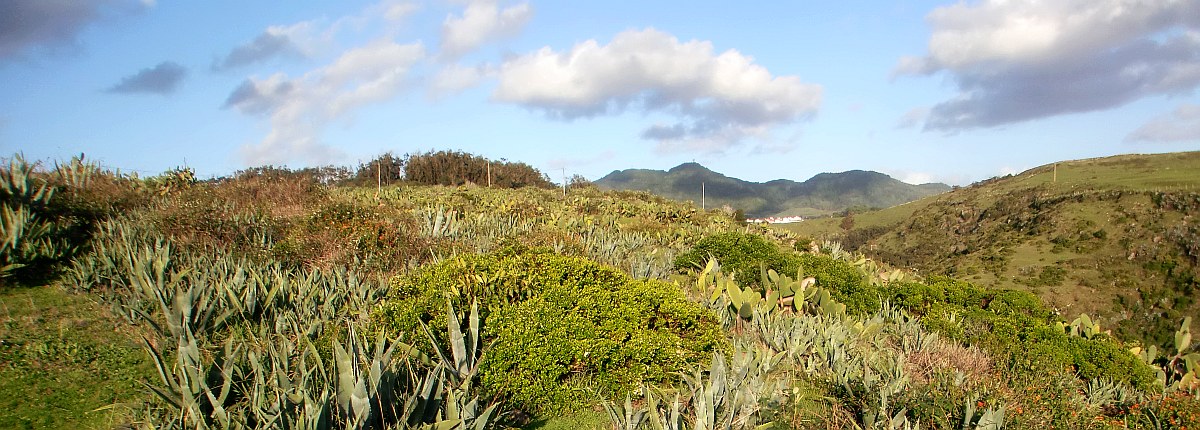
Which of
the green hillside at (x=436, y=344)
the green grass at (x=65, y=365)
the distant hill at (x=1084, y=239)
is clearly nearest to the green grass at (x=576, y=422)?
the green hillside at (x=436, y=344)

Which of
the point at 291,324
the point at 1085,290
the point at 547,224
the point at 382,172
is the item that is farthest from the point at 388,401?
the point at 1085,290

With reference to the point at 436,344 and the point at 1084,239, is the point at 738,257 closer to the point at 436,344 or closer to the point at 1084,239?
the point at 436,344

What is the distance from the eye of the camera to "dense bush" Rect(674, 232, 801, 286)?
39.1 ft

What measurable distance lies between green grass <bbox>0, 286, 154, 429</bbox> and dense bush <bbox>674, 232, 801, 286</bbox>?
29.6 feet

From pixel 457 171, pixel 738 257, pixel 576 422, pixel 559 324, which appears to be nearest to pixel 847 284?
pixel 738 257

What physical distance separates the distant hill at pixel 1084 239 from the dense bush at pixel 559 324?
31.1 m

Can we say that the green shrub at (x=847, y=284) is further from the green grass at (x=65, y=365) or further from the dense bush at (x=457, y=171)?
the dense bush at (x=457, y=171)

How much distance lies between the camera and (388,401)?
377cm

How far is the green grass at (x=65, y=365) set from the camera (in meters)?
4.11

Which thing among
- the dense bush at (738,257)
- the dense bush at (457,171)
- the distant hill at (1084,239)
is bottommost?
the distant hill at (1084,239)

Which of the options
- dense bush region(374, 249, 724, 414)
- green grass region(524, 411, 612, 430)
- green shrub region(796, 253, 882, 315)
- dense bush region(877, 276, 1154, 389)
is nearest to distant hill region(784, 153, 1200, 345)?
dense bush region(877, 276, 1154, 389)

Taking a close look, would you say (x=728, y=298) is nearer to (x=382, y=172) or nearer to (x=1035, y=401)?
(x=1035, y=401)

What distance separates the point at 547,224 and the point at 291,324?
973 centimetres

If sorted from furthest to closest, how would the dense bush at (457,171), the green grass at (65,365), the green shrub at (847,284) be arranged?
the dense bush at (457,171), the green shrub at (847,284), the green grass at (65,365)
